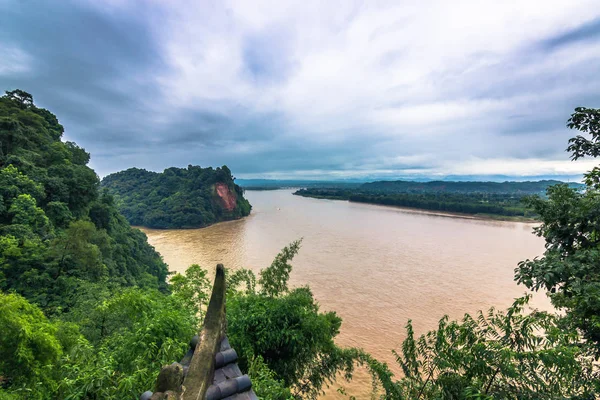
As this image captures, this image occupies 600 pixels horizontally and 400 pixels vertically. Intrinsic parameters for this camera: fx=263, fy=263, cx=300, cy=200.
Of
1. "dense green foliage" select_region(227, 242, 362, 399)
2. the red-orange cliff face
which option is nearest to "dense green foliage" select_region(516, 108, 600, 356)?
"dense green foliage" select_region(227, 242, 362, 399)

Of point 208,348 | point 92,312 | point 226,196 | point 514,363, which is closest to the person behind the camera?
point 208,348

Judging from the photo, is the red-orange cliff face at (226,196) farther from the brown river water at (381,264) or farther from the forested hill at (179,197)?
the brown river water at (381,264)

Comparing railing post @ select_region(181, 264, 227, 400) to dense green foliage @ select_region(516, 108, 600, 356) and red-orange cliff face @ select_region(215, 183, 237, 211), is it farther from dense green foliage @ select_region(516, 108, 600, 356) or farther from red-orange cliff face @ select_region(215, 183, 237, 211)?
red-orange cliff face @ select_region(215, 183, 237, 211)

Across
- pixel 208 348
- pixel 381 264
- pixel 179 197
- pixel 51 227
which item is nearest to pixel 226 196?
pixel 179 197

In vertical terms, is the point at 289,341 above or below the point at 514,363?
below

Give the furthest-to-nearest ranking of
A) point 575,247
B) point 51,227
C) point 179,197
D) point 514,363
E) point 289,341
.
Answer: point 179,197 → point 51,227 → point 289,341 → point 575,247 → point 514,363

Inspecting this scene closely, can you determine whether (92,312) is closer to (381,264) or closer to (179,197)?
(381,264)
